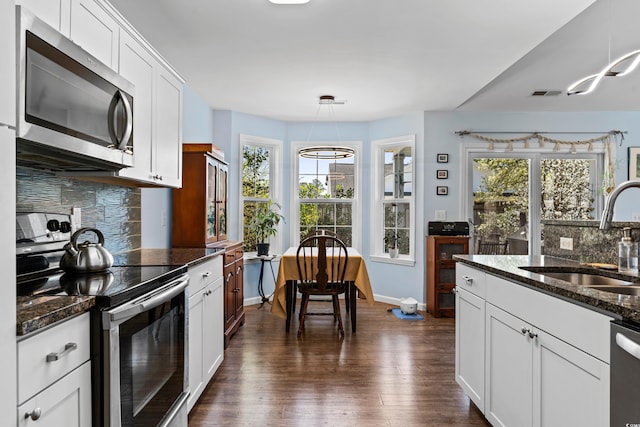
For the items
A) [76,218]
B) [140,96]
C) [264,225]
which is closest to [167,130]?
[140,96]

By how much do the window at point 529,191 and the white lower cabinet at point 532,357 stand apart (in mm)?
2994

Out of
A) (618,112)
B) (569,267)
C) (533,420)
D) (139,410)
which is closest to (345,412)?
(533,420)

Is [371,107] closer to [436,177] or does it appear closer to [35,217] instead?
[436,177]

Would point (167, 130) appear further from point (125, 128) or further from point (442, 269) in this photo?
point (442, 269)

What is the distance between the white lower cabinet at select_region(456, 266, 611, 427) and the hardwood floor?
385 millimetres

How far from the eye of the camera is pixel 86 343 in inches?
46.7

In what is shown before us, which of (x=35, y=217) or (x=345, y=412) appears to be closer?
(x=35, y=217)

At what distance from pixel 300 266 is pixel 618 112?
466 cm

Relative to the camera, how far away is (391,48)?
9.79ft

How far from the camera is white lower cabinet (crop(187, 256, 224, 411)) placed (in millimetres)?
2176

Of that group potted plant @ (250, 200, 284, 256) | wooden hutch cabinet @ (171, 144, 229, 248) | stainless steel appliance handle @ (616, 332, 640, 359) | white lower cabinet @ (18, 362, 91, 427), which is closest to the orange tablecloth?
wooden hutch cabinet @ (171, 144, 229, 248)

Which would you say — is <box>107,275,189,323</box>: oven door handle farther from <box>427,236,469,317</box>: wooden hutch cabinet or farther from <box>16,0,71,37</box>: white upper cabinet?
<box>427,236,469,317</box>: wooden hutch cabinet

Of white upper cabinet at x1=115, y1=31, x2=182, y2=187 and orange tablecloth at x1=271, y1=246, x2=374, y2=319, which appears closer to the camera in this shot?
white upper cabinet at x1=115, y1=31, x2=182, y2=187

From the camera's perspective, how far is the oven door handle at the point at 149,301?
1.26 m
